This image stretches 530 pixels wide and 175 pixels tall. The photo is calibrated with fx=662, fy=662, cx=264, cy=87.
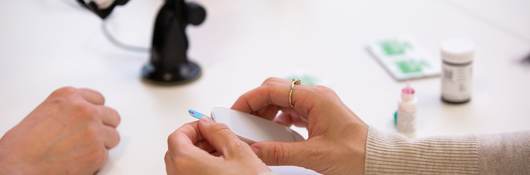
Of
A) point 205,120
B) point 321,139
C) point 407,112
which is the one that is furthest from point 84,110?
point 407,112

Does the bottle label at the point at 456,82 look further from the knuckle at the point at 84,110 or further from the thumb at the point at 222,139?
the knuckle at the point at 84,110

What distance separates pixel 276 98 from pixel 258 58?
1.37 ft

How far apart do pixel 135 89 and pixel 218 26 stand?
0.35 metres

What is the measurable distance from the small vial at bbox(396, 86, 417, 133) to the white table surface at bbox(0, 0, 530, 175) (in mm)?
20

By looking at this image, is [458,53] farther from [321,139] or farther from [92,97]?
[92,97]

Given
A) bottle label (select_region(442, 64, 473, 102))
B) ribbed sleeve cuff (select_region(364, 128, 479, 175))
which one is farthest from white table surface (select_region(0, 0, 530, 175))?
ribbed sleeve cuff (select_region(364, 128, 479, 175))

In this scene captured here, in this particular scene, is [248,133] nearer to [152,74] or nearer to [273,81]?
[273,81]

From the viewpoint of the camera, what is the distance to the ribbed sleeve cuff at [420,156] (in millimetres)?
862

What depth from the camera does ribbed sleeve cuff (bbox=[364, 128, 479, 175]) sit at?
86 cm

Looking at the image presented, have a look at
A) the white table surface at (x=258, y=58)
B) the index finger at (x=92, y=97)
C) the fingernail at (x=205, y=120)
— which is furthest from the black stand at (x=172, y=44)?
the fingernail at (x=205, y=120)

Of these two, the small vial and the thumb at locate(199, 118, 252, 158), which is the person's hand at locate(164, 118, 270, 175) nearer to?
the thumb at locate(199, 118, 252, 158)

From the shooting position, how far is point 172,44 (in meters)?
1.25

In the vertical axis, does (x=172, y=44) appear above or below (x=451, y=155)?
above

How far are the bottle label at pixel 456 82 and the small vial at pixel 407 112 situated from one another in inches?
3.8
